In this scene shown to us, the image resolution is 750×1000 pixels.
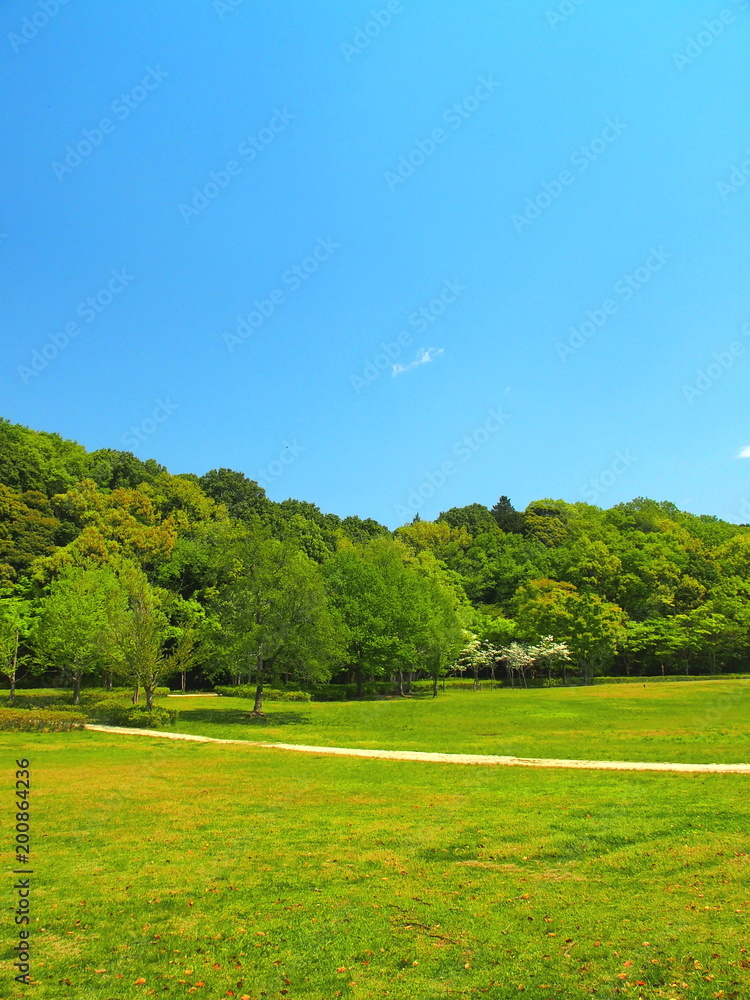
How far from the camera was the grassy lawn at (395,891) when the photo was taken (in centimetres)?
632

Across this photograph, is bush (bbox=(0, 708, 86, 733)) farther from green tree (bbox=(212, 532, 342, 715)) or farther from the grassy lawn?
the grassy lawn

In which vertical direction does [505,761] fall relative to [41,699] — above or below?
above

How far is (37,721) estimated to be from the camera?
29.5 meters

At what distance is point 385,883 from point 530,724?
78.4ft

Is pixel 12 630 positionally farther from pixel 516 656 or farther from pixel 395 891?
pixel 395 891

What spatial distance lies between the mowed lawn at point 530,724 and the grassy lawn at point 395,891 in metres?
6.56

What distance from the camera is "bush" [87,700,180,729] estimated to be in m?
31.2

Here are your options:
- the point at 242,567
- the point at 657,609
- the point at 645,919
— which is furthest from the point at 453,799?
the point at 657,609

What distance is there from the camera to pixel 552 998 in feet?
19.2

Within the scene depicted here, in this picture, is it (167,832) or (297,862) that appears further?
(167,832)

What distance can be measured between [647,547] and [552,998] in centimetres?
8022

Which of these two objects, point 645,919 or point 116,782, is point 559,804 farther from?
point 116,782
